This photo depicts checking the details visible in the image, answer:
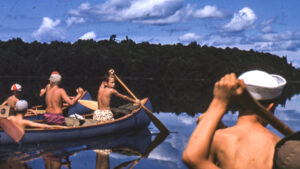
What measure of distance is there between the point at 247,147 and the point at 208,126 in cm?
58

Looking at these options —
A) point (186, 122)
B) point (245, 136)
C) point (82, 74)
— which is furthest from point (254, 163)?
point (82, 74)

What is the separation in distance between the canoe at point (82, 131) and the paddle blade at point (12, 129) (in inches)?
20.1

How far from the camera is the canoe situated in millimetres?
9703

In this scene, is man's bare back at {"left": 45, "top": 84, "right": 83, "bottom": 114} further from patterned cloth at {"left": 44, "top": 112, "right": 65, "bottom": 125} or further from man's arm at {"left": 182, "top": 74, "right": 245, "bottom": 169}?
man's arm at {"left": 182, "top": 74, "right": 245, "bottom": 169}

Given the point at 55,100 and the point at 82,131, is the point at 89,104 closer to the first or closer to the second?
the point at 82,131

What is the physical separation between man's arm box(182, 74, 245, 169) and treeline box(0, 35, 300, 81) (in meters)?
85.0

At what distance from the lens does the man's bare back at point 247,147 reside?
72.9 inches

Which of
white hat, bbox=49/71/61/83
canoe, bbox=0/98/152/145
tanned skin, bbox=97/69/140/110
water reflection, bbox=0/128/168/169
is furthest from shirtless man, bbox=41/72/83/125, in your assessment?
tanned skin, bbox=97/69/140/110

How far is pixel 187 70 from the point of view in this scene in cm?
9075

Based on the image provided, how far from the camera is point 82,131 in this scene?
1096 centimetres

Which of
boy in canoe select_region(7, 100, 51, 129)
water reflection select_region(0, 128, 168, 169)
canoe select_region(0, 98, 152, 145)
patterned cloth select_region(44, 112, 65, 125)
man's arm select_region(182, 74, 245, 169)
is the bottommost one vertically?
water reflection select_region(0, 128, 168, 169)

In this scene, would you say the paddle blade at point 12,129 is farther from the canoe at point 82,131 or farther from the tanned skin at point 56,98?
the tanned skin at point 56,98

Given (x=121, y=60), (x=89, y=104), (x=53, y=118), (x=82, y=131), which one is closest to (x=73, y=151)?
(x=82, y=131)

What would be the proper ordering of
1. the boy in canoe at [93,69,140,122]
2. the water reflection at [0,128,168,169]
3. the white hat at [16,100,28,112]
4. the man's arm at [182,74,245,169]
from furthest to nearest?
the boy in canoe at [93,69,140,122], the water reflection at [0,128,168,169], the white hat at [16,100,28,112], the man's arm at [182,74,245,169]
